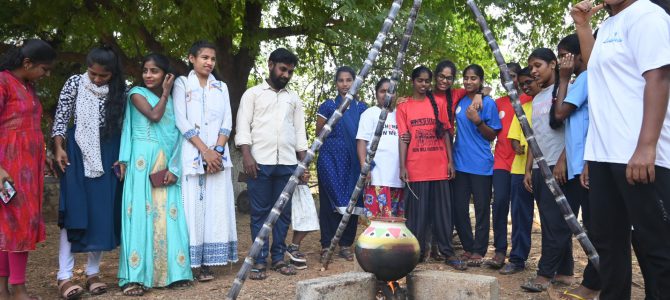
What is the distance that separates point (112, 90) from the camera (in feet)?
15.1

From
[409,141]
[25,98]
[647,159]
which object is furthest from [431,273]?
[25,98]

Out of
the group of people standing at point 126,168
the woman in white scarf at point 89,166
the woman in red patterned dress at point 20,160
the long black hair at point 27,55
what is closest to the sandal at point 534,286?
the group of people standing at point 126,168

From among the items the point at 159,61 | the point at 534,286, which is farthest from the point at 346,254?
the point at 159,61

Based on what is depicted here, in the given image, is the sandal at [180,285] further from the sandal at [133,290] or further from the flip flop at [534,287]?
the flip flop at [534,287]

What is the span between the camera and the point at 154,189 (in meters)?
4.66

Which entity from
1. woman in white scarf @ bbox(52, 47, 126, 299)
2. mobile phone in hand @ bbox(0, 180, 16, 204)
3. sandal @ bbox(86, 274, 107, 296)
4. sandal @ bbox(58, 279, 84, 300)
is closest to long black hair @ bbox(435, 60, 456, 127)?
woman in white scarf @ bbox(52, 47, 126, 299)

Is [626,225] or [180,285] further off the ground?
[626,225]

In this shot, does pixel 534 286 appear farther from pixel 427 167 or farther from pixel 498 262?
pixel 427 167

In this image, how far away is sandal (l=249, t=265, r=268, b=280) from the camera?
16.6ft

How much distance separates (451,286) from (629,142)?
140 cm

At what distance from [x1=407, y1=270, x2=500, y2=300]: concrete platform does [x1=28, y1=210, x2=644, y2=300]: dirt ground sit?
2.72 ft

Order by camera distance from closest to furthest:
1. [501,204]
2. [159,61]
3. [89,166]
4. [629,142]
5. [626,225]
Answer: [629,142]
[626,225]
[89,166]
[159,61]
[501,204]

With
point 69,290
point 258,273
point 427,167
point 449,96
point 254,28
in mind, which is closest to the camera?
point 69,290

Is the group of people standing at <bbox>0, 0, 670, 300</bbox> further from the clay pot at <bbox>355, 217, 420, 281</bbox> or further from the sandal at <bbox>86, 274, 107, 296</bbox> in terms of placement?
the clay pot at <bbox>355, 217, 420, 281</bbox>
